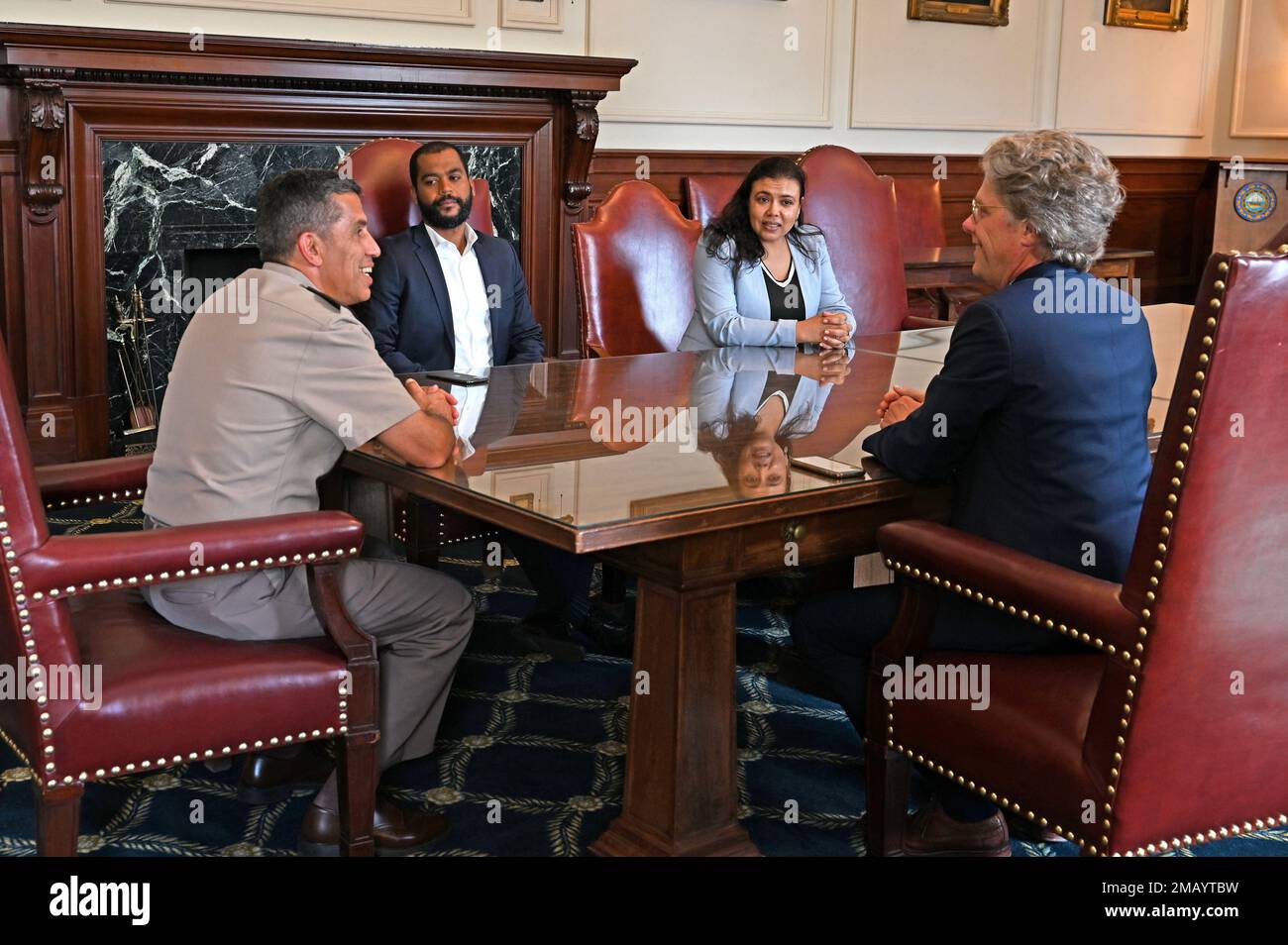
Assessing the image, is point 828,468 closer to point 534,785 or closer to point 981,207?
point 981,207

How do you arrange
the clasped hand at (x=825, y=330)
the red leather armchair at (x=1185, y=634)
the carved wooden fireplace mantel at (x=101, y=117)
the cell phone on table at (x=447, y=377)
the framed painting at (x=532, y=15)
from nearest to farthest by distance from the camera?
1. the red leather armchair at (x=1185, y=634)
2. the cell phone on table at (x=447, y=377)
3. the clasped hand at (x=825, y=330)
4. the carved wooden fireplace mantel at (x=101, y=117)
5. the framed painting at (x=532, y=15)

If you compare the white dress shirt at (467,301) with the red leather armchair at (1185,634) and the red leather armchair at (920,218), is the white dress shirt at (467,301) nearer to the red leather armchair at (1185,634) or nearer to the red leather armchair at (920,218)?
the red leather armchair at (1185,634)

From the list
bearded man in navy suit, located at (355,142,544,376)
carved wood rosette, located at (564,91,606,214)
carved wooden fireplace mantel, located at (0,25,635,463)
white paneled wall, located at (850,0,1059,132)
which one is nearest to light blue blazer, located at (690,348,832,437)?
bearded man in navy suit, located at (355,142,544,376)

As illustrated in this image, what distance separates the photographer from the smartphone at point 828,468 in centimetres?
247

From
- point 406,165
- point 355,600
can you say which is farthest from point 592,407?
point 406,165

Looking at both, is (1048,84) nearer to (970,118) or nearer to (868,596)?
(970,118)

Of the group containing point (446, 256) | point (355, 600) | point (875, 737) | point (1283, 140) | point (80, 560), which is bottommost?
point (875, 737)

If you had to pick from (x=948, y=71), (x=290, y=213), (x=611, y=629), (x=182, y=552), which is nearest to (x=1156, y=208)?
(x=948, y=71)

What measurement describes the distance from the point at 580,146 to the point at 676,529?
425 cm

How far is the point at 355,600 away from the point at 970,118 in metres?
6.12

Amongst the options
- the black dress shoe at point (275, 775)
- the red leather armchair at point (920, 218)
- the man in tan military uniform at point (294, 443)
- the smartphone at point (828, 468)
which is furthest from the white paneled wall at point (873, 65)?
Answer: the smartphone at point (828, 468)

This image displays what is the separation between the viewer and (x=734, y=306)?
4160mm

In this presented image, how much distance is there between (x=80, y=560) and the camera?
6.93 feet

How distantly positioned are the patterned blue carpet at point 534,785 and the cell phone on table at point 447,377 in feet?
2.32
